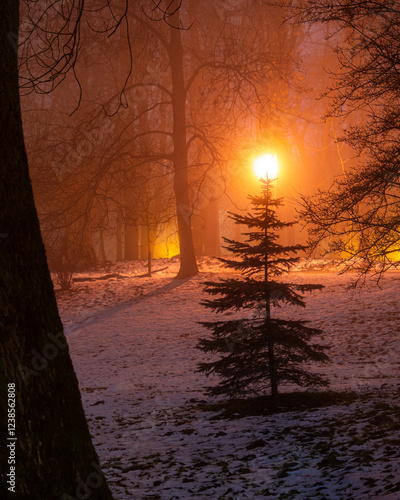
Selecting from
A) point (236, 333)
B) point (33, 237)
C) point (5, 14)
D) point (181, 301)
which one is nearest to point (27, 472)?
point (33, 237)

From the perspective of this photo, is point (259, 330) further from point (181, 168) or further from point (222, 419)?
point (181, 168)

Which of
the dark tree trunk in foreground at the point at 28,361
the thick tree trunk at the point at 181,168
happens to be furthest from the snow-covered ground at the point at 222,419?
the thick tree trunk at the point at 181,168

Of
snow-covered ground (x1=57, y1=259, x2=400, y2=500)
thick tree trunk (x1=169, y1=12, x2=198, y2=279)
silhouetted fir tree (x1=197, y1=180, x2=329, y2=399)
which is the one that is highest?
thick tree trunk (x1=169, y1=12, x2=198, y2=279)

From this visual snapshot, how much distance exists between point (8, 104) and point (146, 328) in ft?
37.0

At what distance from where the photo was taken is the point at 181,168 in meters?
19.2

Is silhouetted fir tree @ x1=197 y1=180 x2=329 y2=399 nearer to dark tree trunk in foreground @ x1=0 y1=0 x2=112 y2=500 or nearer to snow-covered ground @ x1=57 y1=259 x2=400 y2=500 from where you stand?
snow-covered ground @ x1=57 y1=259 x2=400 y2=500

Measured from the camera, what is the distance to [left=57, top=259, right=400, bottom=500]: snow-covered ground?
4887mm

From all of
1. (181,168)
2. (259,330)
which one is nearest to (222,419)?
(259,330)

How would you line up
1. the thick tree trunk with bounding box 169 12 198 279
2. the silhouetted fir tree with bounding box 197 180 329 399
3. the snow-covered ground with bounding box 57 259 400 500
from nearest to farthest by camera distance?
the snow-covered ground with bounding box 57 259 400 500
the silhouetted fir tree with bounding box 197 180 329 399
the thick tree trunk with bounding box 169 12 198 279

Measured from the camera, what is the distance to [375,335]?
38.5ft

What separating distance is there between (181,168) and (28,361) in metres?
16.1

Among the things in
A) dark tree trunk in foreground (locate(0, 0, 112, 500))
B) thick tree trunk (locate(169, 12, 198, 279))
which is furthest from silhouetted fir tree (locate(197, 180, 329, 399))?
thick tree trunk (locate(169, 12, 198, 279))

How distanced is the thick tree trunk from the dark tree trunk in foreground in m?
15.4

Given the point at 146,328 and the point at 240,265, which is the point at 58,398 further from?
the point at 146,328
